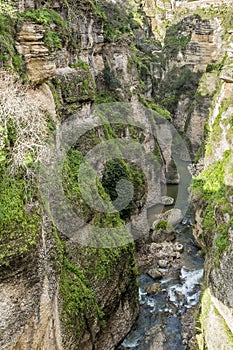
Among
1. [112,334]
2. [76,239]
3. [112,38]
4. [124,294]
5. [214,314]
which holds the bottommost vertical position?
[112,334]

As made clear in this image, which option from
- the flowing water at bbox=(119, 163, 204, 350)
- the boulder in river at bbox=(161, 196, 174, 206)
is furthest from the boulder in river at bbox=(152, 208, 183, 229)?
the flowing water at bbox=(119, 163, 204, 350)

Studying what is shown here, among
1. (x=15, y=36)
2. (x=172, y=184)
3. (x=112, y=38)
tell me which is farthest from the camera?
(x=172, y=184)

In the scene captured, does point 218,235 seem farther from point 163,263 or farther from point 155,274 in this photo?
point 163,263

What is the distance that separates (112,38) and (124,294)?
23.1 m

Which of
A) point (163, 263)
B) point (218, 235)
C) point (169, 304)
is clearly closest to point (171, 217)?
point (163, 263)

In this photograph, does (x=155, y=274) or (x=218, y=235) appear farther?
(x=155, y=274)

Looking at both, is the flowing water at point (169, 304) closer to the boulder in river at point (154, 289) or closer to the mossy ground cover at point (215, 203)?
the boulder in river at point (154, 289)

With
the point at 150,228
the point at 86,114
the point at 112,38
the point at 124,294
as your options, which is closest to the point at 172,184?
the point at 150,228

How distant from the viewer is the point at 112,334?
1625cm

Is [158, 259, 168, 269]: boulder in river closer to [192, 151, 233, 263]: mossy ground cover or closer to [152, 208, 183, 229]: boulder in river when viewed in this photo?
[192, 151, 233, 263]: mossy ground cover

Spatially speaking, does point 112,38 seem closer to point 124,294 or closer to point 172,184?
Result: point 172,184

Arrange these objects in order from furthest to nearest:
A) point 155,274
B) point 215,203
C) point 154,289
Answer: point 155,274 < point 154,289 < point 215,203

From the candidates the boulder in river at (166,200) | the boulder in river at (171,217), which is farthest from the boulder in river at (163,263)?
the boulder in river at (166,200)

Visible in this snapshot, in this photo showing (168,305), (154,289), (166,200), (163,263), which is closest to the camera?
(168,305)
